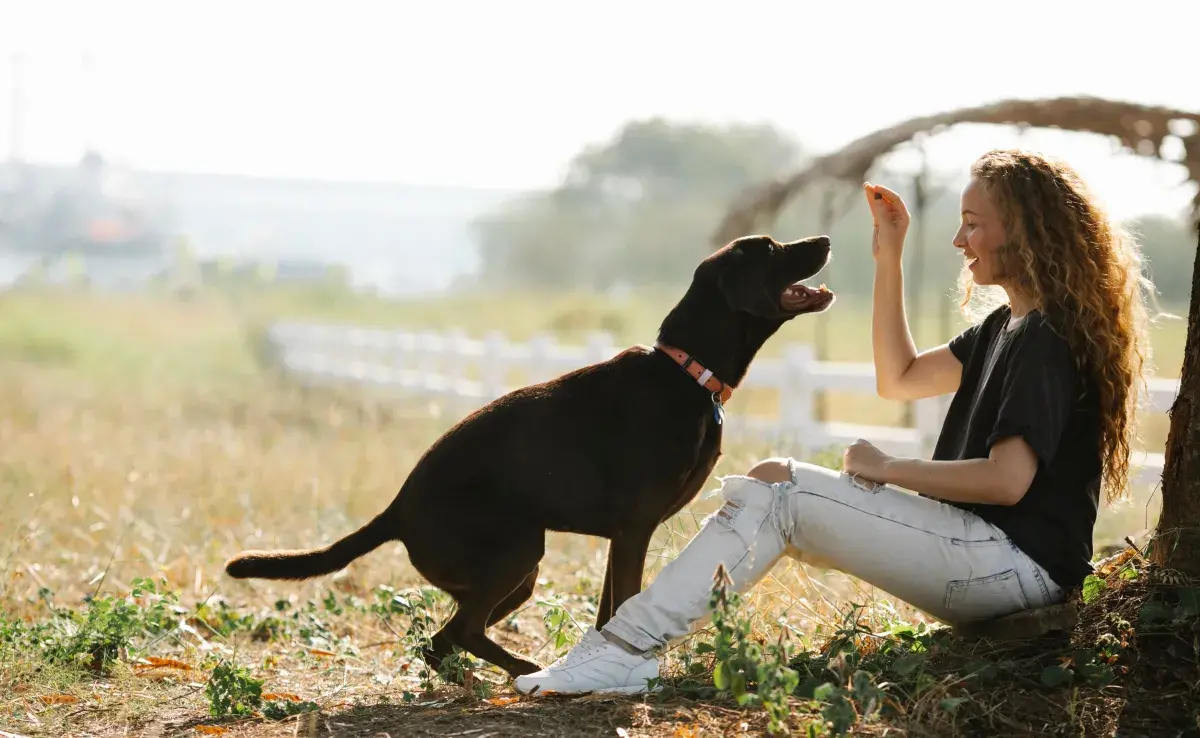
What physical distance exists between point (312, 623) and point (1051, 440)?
2.88 meters

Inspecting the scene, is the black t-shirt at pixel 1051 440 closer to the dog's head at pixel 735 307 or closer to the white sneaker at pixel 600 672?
the dog's head at pixel 735 307

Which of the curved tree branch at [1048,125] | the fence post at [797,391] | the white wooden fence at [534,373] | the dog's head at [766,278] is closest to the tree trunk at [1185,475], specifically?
the white wooden fence at [534,373]

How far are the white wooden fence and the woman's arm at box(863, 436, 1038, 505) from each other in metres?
0.79

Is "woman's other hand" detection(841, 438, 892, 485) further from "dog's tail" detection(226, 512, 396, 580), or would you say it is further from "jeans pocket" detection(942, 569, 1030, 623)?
"dog's tail" detection(226, 512, 396, 580)

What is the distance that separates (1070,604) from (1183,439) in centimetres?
55

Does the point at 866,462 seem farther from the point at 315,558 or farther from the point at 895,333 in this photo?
the point at 315,558

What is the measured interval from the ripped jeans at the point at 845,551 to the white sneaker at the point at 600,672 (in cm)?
5

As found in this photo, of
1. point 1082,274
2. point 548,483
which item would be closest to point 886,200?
Result: point 1082,274

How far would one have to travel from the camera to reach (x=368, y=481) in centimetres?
750

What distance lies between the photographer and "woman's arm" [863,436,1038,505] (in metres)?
2.92

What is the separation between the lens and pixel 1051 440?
292 centimetres

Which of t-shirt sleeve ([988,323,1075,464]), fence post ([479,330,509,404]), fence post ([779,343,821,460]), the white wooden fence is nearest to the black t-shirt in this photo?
t-shirt sleeve ([988,323,1075,464])

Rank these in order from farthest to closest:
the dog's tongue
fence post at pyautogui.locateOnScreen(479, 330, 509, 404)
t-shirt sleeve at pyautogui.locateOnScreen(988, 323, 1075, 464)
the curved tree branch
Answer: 1. fence post at pyautogui.locateOnScreen(479, 330, 509, 404)
2. the curved tree branch
3. the dog's tongue
4. t-shirt sleeve at pyautogui.locateOnScreen(988, 323, 1075, 464)

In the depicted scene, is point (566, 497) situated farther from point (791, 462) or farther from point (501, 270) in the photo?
point (501, 270)
